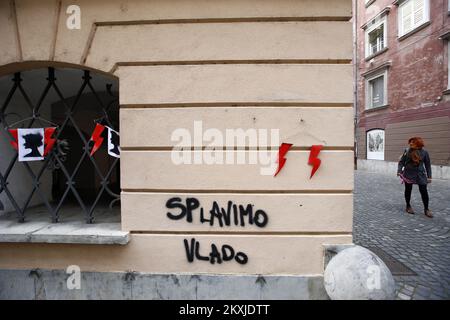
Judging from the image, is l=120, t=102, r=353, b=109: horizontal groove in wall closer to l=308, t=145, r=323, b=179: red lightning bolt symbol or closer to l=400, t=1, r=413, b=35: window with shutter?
l=308, t=145, r=323, b=179: red lightning bolt symbol

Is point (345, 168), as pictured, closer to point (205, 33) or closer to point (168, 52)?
point (205, 33)

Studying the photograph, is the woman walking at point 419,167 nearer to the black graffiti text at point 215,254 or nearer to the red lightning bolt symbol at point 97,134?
the black graffiti text at point 215,254

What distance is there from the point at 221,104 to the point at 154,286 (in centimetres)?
217

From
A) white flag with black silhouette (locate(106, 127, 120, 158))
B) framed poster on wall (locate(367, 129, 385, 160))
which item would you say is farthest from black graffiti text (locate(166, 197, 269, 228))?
framed poster on wall (locate(367, 129, 385, 160))

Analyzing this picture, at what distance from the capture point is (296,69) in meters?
2.94

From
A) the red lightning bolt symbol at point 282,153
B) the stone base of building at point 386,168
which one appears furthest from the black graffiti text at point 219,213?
the stone base of building at point 386,168

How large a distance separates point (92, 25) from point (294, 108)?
2435mm

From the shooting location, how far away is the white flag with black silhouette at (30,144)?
10.6 feet

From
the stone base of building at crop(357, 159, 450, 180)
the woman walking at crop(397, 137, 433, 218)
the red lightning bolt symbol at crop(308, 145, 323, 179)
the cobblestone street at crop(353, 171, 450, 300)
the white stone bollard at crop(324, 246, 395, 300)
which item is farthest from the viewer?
the stone base of building at crop(357, 159, 450, 180)

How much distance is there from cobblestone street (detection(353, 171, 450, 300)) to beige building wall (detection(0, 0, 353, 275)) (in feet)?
3.83

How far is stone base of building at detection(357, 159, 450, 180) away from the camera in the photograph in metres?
11.2

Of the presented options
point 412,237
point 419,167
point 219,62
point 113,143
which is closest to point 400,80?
point 419,167

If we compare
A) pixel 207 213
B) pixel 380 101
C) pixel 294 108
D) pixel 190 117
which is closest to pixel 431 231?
pixel 294 108

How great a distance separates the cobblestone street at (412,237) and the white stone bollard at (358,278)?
0.75 m
